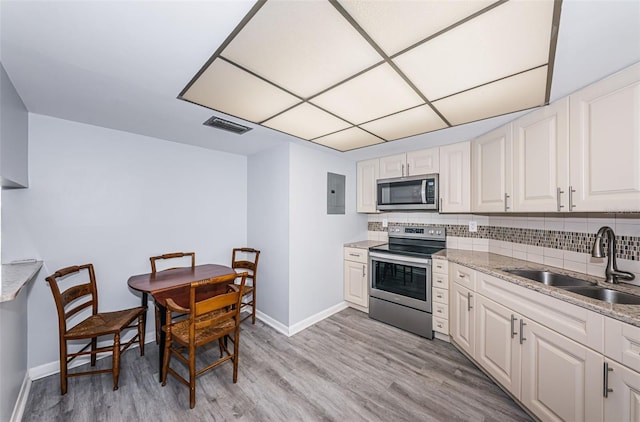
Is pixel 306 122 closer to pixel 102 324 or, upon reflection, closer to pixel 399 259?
pixel 399 259

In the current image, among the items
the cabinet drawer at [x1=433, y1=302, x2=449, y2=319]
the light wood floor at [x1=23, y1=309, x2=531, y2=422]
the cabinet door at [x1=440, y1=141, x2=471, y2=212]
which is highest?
the cabinet door at [x1=440, y1=141, x2=471, y2=212]

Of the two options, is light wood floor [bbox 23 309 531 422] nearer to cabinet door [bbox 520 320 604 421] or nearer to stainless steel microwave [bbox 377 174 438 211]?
cabinet door [bbox 520 320 604 421]

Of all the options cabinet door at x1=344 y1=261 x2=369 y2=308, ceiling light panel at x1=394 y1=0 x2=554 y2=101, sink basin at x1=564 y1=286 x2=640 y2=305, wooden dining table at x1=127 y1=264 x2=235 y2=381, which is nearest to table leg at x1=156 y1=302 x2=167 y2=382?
wooden dining table at x1=127 y1=264 x2=235 y2=381

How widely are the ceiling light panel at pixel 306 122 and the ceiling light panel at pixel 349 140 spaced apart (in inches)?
5.3

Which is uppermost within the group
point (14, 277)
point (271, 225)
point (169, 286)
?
point (271, 225)

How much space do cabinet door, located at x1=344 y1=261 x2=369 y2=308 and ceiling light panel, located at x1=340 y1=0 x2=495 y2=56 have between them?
2.75 m

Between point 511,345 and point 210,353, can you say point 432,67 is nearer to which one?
point 511,345

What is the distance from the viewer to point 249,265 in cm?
322

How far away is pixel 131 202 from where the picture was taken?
8.50 ft

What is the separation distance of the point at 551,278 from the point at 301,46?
2.57 meters

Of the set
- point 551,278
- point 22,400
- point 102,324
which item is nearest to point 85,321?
point 102,324

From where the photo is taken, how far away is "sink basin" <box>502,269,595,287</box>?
71.6 inches

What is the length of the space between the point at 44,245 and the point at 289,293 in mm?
2317

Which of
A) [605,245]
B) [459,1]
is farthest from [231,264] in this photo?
[605,245]
